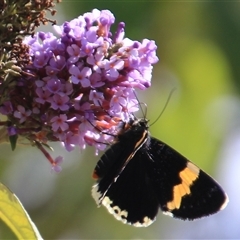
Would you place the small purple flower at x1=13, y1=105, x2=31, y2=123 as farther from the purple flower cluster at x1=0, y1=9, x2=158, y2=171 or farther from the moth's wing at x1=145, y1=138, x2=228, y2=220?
the moth's wing at x1=145, y1=138, x2=228, y2=220

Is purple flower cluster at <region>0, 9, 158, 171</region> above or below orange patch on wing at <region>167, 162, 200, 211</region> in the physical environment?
above

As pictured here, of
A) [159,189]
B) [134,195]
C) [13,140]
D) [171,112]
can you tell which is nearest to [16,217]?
[13,140]

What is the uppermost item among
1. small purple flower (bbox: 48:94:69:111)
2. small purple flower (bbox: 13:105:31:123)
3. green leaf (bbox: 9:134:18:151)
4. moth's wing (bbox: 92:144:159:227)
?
small purple flower (bbox: 48:94:69:111)

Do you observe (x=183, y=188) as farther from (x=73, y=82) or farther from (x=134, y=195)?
(x=73, y=82)

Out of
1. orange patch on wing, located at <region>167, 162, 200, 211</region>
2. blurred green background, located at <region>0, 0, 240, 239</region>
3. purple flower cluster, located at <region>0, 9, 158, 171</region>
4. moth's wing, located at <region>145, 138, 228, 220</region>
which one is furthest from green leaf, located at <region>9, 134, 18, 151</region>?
blurred green background, located at <region>0, 0, 240, 239</region>

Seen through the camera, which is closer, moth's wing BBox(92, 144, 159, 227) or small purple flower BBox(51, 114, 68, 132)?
small purple flower BBox(51, 114, 68, 132)

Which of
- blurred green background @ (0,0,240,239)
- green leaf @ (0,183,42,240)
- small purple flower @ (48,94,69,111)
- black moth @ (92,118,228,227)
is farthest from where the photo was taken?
blurred green background @ (0,0,240,239)
